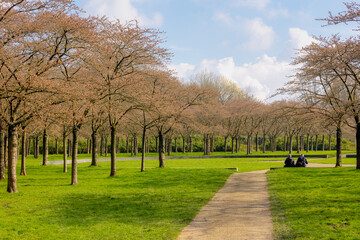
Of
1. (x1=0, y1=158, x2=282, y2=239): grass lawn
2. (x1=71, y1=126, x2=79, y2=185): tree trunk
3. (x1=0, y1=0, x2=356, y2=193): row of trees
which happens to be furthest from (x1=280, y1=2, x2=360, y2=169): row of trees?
(x1=71, y1=126, x2=79, y2=185): tree trunk

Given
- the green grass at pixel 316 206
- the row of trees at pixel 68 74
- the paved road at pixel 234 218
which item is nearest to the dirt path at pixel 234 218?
the paved road at pixel 234 218

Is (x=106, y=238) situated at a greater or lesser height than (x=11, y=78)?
lesser

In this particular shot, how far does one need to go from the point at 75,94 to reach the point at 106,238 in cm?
801

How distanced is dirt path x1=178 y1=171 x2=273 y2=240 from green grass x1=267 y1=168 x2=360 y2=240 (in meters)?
0.39

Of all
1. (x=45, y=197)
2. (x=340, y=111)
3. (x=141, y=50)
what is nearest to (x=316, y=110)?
(x=340, y=111)

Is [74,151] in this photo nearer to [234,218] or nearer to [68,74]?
[68,74]

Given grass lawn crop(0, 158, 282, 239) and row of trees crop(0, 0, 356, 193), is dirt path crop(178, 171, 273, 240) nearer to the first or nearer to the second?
grass lawn crop(0, 158, 282, 239)

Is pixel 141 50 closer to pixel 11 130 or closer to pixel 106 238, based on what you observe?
pixel 11 130

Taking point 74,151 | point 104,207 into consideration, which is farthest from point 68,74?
point 104,207

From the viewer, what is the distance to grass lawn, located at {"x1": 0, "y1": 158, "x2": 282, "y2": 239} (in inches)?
383

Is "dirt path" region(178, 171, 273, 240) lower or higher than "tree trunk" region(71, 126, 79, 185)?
lower

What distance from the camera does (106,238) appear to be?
355 inches

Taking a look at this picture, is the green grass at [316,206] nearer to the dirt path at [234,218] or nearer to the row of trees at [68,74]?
the dirt path at [234,218]

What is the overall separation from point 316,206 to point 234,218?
3569mm
